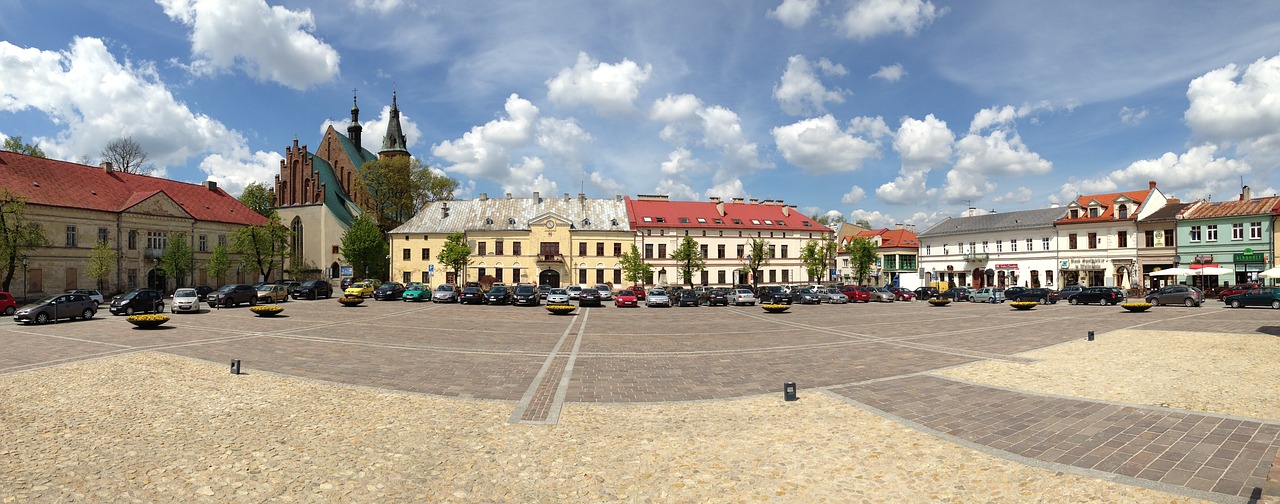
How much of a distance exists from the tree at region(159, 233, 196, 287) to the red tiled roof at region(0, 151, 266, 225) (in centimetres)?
462

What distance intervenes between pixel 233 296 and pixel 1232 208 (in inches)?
2982

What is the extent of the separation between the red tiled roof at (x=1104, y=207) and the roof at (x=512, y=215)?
145ft

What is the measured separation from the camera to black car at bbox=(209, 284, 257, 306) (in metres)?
32.8

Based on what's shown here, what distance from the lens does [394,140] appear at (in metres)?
80.9

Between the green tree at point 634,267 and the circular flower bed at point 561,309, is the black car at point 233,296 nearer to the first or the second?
the circular flower bed at point 561,309

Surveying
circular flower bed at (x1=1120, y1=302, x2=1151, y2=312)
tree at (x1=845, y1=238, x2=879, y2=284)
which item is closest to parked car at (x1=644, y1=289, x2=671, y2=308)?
circular flower bed at (x1=1120, y1=302, x2=1151, y2=312)

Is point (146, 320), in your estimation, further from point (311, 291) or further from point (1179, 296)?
point (1179, 296)

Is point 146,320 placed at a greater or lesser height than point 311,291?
lesser

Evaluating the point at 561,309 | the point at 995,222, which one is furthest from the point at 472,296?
the point at 995,222

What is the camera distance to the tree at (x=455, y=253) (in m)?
53.3

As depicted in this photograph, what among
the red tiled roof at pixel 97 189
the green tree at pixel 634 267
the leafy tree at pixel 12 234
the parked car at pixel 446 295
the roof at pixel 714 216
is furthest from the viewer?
the roof at pixel 714 216

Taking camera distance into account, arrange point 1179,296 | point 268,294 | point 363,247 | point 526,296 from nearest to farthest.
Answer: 1. point 1179,296
2. point 268,294
3. point 526,296
4. point 363,247

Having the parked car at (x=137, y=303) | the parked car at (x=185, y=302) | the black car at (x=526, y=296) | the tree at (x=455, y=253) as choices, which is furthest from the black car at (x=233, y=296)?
the tree at (x=455, y=253)

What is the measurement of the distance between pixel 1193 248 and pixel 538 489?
63074 mm
